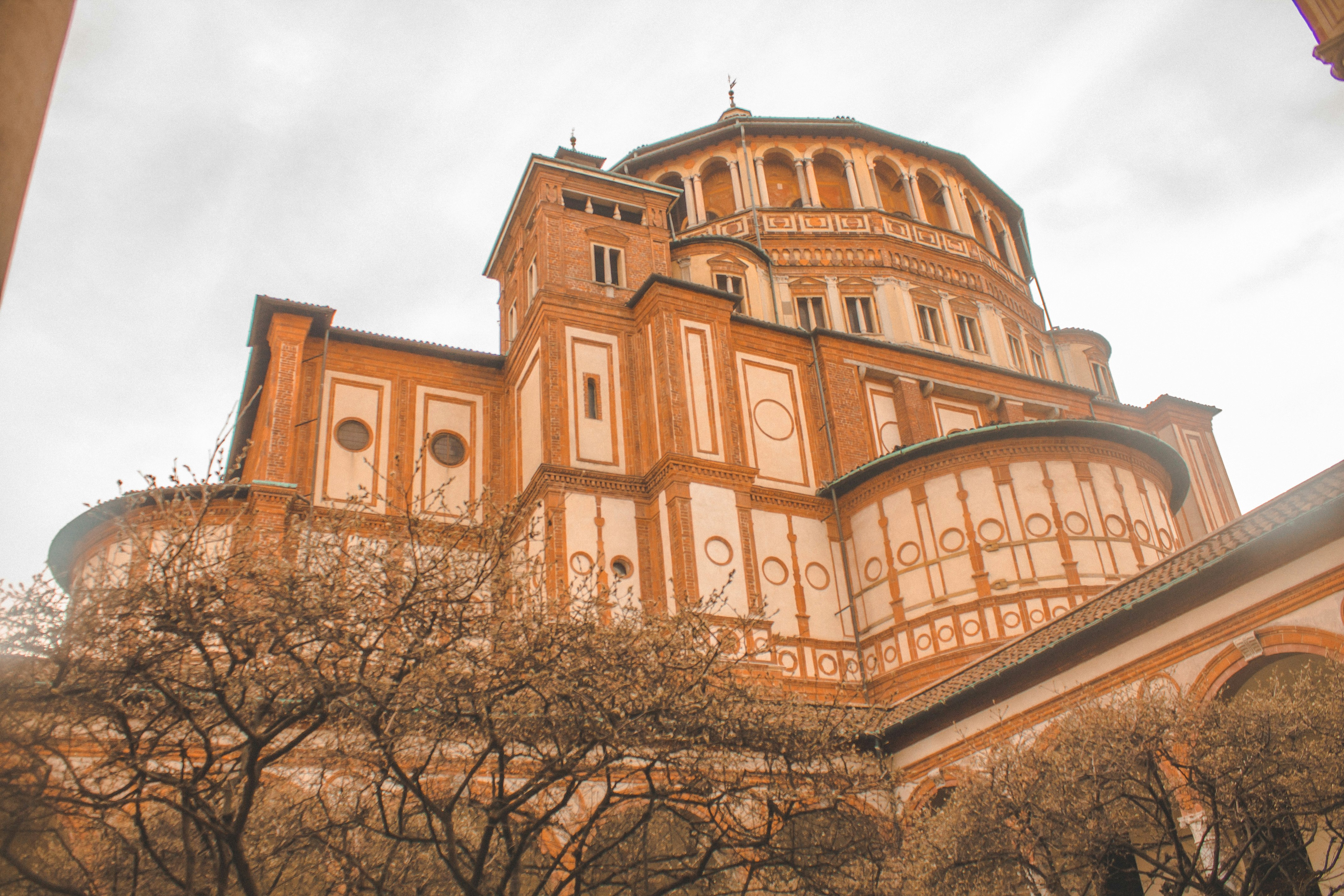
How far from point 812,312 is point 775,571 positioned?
11598 millimetres

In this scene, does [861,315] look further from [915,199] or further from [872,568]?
[872,568]

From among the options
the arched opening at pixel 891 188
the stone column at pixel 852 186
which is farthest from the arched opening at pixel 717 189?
the arched opening at pixel 891 188

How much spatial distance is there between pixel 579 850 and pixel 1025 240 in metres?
36.7

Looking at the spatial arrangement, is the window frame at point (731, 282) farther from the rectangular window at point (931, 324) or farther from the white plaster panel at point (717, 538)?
the white plaster panel at point (717, 538)

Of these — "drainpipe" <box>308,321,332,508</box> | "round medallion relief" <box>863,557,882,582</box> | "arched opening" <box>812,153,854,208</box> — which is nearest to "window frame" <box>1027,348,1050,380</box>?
"arched opening" <box>812,153,854,208</box>

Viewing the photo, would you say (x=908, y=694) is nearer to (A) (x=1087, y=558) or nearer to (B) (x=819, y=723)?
(A) (x=1087, y=558)

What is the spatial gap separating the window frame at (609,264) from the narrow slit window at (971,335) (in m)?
12.3

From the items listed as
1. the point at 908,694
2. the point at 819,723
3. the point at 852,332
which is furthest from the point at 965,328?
the point at 819,723

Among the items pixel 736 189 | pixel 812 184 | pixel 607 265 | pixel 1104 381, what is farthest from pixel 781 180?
pixel 1104 381

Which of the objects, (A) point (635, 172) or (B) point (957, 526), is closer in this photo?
(B) point (957, 526)

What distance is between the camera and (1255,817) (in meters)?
10.2

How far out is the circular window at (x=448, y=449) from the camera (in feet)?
87.0

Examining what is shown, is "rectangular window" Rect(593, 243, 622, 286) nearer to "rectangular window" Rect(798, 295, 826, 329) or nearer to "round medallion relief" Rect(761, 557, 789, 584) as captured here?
"rectangular window" Rect(798, 295, 826, 329)

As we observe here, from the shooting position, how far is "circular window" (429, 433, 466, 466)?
26.5 metres
